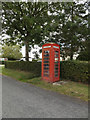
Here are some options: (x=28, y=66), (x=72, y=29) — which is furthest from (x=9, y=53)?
(x=72, y=29)

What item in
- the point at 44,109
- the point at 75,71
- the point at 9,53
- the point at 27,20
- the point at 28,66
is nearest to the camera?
the point at 44,109

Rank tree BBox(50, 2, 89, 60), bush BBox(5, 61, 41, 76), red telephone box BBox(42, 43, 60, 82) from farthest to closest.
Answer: bush BBox(5, 61, 41, 76) → tree BBox(50, 2, 89, 60) → red telephone box BBox(42, 43, 60, 82)

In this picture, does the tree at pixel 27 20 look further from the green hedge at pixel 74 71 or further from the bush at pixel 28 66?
the green hedge at pixel 74 71

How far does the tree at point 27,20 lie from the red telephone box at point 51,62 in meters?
2.26

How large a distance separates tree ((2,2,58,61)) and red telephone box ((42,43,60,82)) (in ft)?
7.42

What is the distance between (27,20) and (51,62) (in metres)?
4.71

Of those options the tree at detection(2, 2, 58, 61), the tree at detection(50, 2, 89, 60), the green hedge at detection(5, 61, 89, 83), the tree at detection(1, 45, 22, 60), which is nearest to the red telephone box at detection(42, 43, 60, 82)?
the green hedge at detection(5, 61, 89, 83)

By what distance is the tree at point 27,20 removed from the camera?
922 cm

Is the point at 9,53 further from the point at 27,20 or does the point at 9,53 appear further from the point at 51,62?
the point at 51,62

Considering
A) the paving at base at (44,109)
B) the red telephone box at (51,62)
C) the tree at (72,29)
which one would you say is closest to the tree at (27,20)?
the tree at (72,29)

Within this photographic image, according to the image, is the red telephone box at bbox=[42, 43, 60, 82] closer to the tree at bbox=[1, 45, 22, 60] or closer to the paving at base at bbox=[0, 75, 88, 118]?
the paving at base at bbox=[0, 75, 88, 118]

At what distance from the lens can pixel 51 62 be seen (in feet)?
22.7

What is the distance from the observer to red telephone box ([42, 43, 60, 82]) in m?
6.91

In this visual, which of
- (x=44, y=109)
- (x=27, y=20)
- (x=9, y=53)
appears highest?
(x=27, y=20)
